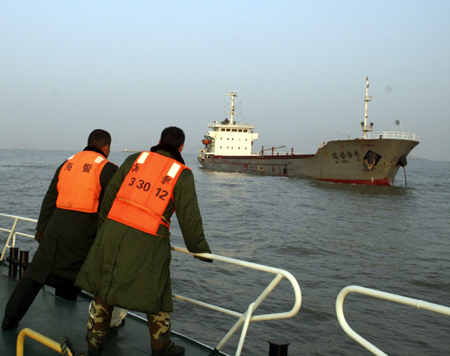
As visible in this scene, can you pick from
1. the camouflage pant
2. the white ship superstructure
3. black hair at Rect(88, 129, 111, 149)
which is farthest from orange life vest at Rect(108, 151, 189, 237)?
the white ship superstructure

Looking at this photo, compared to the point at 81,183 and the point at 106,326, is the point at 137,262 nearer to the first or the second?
the point at 106,326

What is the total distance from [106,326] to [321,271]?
5.82 m

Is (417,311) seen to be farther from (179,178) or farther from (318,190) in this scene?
(318,190)

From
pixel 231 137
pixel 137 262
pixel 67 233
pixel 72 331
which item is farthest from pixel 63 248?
pixel 231 137

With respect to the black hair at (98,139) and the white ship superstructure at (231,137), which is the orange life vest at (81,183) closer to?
the black hair at (98,139)

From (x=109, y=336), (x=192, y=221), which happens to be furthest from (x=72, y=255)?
(x=192, y=221)

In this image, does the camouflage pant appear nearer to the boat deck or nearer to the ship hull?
the boat deck

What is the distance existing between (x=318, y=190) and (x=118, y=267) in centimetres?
2118

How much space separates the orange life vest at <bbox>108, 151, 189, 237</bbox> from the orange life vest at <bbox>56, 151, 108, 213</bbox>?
1.73 ft

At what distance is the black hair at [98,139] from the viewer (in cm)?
273

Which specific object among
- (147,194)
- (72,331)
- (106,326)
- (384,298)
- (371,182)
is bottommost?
(72,331)

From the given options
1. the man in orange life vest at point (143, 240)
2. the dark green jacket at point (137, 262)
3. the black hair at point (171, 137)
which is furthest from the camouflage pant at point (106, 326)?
the black hair at point (171, 137)

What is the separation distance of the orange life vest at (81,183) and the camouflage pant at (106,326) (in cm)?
66

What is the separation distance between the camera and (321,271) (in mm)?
7395
